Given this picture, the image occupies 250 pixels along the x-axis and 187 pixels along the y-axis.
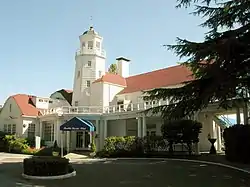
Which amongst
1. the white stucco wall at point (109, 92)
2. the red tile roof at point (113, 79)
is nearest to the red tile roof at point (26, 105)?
the red tile roof at point (113, 79)

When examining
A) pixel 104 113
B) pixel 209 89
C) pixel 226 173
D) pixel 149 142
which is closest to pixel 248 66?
pixel 209 89

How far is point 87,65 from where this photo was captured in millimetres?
36344

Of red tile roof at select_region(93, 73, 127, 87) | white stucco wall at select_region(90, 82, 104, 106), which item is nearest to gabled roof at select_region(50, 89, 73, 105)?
white stucco wall at select_region(90, 82, 104, 106)

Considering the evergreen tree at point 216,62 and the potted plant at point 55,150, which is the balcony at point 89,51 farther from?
the evergreen tree at point 216,62

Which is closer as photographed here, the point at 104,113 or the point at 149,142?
the point at 149,142

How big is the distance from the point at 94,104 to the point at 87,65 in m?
4.92

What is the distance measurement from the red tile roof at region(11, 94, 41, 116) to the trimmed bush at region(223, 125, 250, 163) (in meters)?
24.4

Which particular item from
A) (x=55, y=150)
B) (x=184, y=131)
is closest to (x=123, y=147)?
(x=184, y=131)

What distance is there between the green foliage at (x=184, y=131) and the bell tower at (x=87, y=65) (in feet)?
51.3

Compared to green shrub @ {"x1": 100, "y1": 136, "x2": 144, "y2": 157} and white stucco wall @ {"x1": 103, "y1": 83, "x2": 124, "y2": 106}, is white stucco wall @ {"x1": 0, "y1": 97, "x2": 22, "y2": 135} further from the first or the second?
green shrub @ {"x1": 100, "y1": 136, "x2": 144, "y2": 157}

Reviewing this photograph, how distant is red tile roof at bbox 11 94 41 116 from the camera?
3494 centimetres

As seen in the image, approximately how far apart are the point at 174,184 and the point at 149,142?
13.0 meters

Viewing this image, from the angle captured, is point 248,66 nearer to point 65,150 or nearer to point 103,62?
point 65,150

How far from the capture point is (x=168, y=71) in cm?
3284
